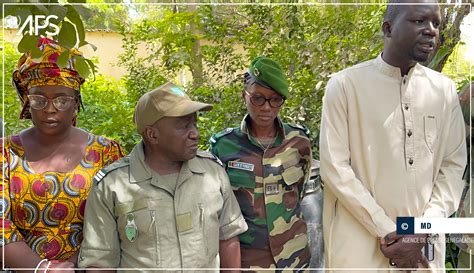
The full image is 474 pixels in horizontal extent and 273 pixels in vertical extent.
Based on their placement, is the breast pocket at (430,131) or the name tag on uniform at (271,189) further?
the name tag on uniform at (271,189)

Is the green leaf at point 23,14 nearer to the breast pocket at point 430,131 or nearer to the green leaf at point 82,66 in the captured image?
the green leaf at point 82,66

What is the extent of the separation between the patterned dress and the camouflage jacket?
0.64m

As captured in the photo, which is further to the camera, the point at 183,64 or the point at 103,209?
the point at 183,64

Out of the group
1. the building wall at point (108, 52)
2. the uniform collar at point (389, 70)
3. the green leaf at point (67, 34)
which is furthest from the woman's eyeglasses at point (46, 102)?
the building wall at point (108, 52)

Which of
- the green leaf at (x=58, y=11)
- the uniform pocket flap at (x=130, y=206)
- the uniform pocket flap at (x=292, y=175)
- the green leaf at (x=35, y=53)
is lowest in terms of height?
the uniform pocket flap at (x=292, y=175)

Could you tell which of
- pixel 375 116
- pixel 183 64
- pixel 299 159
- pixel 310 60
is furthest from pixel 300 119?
pixel 375 116

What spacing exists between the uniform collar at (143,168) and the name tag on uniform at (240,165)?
236mm

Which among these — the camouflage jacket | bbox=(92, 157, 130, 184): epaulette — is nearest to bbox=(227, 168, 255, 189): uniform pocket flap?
the camouflage jacket

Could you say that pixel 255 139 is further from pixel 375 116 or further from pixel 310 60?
pixel 310 60

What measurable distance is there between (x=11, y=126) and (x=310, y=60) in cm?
215

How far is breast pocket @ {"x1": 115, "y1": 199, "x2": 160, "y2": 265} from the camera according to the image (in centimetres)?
216

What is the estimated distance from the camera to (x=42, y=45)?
229cm

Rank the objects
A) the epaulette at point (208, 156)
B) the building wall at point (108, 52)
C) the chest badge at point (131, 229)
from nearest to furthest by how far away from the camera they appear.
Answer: the chest badge at point (131, 229)
the epaulette at point (208, 156)
the building wall at point (108, 52)

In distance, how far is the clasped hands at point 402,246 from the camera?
226cm
